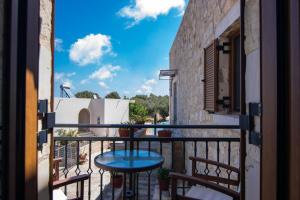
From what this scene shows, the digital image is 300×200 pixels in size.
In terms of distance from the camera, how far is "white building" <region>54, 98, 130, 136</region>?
1611cm

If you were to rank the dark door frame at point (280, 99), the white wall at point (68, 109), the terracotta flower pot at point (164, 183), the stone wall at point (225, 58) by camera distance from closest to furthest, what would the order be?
the dark door frame at point (280, 99) → the stone wall at point (225, 58) → the terracotta flower pot at point (164, 183) → the white wall at point (68, 109)

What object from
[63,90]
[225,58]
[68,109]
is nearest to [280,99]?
[225,58]

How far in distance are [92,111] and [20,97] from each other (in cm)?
1708

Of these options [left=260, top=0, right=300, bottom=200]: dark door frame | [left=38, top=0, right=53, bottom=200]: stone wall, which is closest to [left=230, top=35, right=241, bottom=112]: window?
[left=260, top=0, right=300, bottom=200]: dark door frame

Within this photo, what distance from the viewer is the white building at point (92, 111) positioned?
52.9 ft

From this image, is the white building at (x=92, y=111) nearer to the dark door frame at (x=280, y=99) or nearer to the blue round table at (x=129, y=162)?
the blue round table at (x=129, y=162)

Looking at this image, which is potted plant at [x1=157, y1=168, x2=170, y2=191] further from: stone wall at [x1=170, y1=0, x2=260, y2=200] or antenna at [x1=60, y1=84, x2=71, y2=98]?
antenna at [x1=60, y1=84, x2=71, y2=98]

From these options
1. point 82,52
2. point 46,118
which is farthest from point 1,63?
point 82,52

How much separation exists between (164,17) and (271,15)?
1661 centimetres

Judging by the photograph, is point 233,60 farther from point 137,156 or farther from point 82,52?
point 82,52

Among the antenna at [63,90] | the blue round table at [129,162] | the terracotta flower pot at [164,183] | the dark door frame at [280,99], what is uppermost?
the antenna at [63,90]

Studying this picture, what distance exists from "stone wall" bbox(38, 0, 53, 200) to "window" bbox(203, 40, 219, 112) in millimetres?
2058

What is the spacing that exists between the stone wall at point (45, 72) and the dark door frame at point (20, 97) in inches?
6.2

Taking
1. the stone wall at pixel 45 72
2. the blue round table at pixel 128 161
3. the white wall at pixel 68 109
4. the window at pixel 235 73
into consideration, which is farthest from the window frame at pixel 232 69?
the white wall at pixel 68 109
